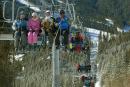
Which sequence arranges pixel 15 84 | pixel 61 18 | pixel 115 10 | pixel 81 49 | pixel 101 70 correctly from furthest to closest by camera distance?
1. pixel 115 10
2. pixel 101 70
3. pixel 15 84
4. pixel 81 49
5. pixel 61 18

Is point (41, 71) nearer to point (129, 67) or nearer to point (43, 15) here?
point (129, 67)

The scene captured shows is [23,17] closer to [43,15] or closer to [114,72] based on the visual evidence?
[43,15]

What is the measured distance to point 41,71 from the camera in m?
25.5

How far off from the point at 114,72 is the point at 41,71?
299 cm

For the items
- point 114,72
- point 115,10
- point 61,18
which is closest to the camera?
point 61,18

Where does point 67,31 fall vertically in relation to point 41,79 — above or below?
above

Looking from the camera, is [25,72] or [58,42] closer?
[58,42]

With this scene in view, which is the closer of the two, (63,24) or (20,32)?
(63,24)

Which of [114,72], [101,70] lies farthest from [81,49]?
[101,70]

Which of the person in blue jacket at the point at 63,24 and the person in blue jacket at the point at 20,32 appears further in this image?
the person in blue jacket at the point at 20,32

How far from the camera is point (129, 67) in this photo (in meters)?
24.0

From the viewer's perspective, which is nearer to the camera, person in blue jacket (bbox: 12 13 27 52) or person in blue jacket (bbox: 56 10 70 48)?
person in blue jacket (bbox: 56 10 70 48)

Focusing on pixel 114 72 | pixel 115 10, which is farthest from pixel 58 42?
pixel 115 10

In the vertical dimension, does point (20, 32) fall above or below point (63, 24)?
below
